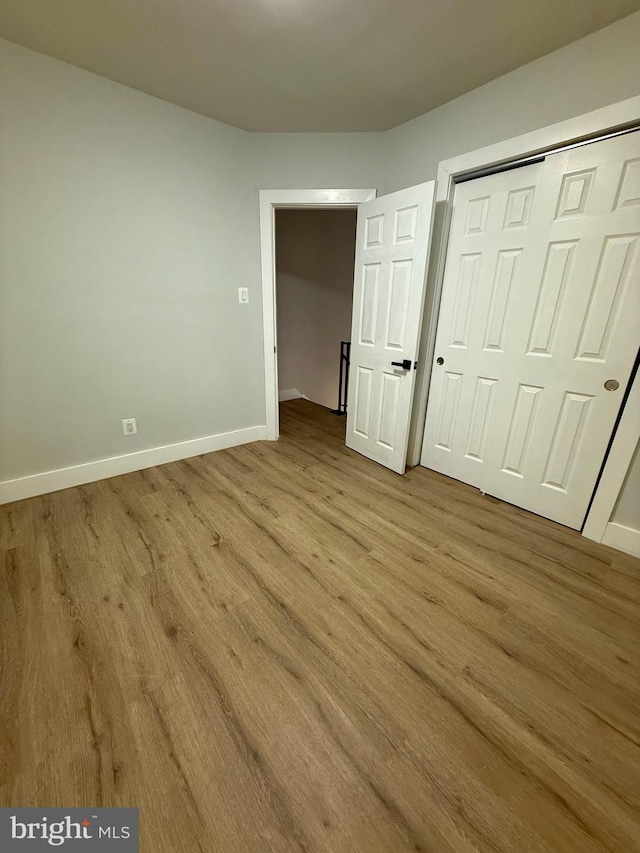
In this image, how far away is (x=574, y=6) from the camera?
1389 millimetres

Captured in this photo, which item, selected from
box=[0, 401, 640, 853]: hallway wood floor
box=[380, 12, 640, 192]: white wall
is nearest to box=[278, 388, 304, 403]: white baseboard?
box=[0, 401, 640, 853]: hallway wood floor

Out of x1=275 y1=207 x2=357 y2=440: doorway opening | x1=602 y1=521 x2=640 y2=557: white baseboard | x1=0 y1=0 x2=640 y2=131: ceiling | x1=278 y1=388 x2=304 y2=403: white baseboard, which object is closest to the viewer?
x1=0 y1=0 x2=640 y2=131: ceiling

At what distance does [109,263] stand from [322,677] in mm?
2595

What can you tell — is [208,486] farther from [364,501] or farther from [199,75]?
[199,75]

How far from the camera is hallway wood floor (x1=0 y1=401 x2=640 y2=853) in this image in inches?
34.7

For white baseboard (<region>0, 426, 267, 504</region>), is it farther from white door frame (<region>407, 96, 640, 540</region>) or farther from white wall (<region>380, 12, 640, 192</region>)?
white wall (<region>380, 12, 640, 192</region>)

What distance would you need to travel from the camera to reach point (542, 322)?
195 cm

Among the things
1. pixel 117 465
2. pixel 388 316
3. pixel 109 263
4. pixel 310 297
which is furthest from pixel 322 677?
pixel 310 297

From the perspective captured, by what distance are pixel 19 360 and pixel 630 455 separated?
3498 mm

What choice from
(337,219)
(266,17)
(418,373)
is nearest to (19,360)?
(266,17)

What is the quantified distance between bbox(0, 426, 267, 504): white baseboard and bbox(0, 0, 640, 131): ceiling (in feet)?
7.62

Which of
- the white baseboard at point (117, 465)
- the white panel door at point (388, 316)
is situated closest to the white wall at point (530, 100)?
the white panel door at point (388, 316)

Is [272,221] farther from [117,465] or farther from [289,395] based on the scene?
[289,395]

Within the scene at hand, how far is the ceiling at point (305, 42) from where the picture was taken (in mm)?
1434
